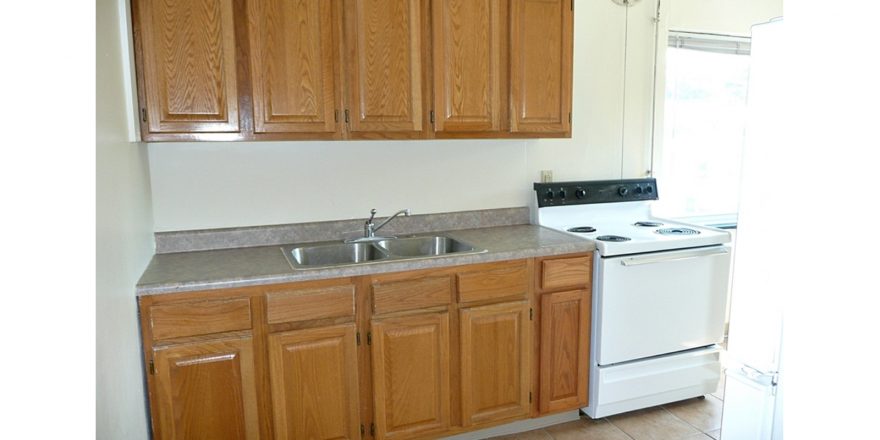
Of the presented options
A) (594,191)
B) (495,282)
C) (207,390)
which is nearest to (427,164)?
(495,282)

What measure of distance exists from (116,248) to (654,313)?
228 centimetres

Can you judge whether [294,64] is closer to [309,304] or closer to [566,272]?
[309,304]

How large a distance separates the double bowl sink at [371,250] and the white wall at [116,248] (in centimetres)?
66

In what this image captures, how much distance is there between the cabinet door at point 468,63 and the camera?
2371mm

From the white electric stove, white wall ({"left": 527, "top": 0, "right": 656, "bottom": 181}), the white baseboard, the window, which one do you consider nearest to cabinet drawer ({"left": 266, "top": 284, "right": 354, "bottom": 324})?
the white baseboard

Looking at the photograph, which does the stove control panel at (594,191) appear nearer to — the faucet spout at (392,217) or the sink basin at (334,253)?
the faucet spout at (392,217)

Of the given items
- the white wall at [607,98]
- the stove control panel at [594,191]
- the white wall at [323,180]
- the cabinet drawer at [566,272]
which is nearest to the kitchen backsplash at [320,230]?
the white wall at [323,180]

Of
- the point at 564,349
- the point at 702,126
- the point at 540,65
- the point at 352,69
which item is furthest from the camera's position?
the point at 702,126

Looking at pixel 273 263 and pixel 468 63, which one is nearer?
pixel 273 263

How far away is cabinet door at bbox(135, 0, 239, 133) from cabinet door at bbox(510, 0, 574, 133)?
1.28 m

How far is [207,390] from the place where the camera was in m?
1.90

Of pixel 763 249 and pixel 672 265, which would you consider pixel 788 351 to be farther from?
pixel 672 265

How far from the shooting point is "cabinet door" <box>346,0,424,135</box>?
222cm
